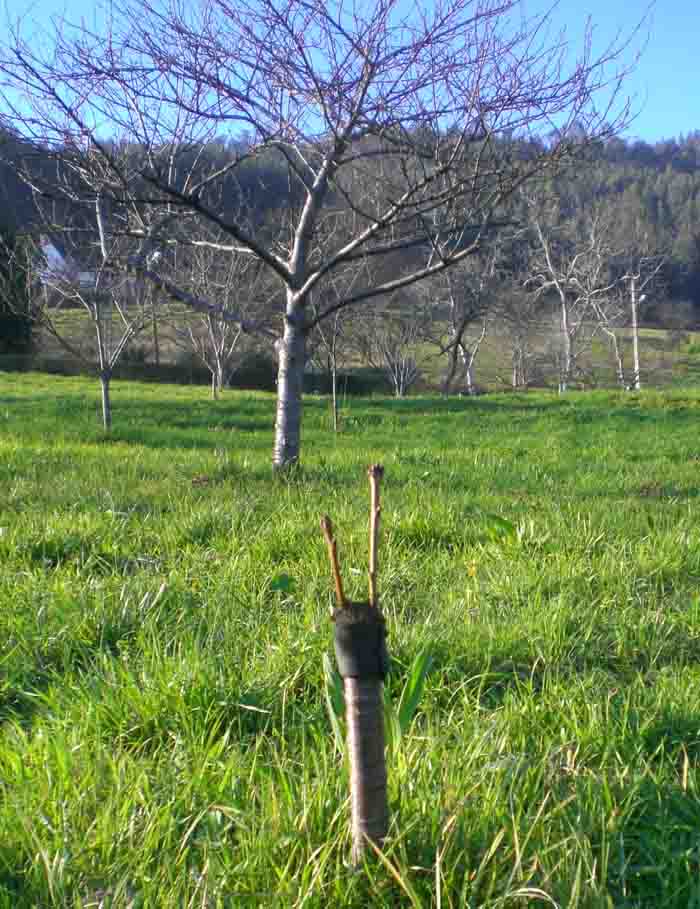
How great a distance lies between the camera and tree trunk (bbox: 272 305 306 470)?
6.24m


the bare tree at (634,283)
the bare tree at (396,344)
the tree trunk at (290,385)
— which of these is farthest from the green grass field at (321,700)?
the bare tree at (634,283)

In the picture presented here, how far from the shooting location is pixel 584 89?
5754 mm

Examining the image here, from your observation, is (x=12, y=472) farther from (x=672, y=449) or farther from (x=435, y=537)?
(x=672, y=449)

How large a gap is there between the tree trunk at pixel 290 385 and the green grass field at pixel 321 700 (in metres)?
1.03

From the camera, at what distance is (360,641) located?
4.03 ft

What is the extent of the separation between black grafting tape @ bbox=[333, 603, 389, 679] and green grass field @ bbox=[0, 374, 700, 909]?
1.19 ft

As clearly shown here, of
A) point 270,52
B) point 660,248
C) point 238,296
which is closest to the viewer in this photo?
point 270,52

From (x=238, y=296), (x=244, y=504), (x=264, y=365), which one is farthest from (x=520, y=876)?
(x=264, y=365)

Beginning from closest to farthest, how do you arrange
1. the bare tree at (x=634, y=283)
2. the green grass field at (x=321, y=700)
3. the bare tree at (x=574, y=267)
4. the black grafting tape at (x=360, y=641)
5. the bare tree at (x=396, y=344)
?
1. the black grafting tape at (x=360, y=641)
2. the green grass field at (x=321, y=700)
3. the bare tree at (x=396, y=344)
4. the bare tree at (x=634, y=283)
5. the bare tree at (x=574, y=267)

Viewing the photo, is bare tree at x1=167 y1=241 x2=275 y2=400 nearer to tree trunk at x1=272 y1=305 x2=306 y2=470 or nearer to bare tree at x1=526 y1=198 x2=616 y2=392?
tree trunk at x1=272 y1=305 x2=306 y2=470

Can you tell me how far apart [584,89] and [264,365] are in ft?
103

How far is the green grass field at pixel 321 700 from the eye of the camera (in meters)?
1.44

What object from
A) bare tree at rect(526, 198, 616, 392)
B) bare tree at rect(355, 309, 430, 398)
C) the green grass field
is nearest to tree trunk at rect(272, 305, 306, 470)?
the green grass field

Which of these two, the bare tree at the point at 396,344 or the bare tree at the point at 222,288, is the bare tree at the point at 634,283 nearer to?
the bare tree at the point at 396,344
